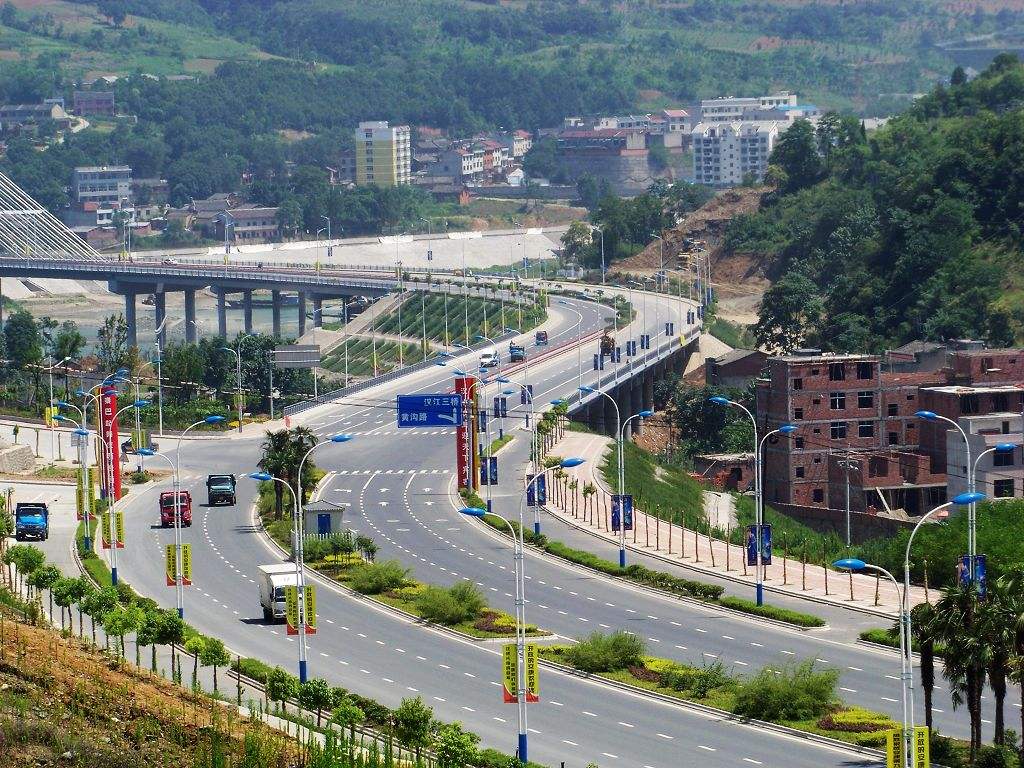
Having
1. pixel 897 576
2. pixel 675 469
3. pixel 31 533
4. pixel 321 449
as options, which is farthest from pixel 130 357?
pixel 897 576

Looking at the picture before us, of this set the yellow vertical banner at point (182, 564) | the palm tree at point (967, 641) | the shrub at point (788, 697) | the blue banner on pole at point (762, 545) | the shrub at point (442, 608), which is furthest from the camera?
the blue banner on pole at point (762, 545)

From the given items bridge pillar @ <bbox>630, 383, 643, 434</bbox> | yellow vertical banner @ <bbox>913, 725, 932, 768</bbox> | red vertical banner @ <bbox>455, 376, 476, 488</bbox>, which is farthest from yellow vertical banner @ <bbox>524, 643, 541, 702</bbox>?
bridge pillar @ <bbox>630, 383, 643, 434</bbox>

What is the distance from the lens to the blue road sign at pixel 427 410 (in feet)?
366

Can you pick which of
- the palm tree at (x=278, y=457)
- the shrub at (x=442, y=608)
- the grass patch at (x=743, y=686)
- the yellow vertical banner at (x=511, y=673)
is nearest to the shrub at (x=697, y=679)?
the grass patch at (x=743, y=686)

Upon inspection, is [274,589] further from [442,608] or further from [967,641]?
[967,641]

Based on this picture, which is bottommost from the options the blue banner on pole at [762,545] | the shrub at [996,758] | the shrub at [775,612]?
the shrub at [775,612]

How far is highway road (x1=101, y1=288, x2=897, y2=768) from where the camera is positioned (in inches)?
2379

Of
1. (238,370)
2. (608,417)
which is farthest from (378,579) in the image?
(608,417)

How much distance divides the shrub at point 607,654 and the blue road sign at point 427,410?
42.1 m

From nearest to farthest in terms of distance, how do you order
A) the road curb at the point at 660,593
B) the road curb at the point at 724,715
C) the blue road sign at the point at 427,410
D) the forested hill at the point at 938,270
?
the road curb at the point at 724,715, the road curb at the point at 660,593, the blue road sign at the point at 427,410, the forested hill at the point at 938,270

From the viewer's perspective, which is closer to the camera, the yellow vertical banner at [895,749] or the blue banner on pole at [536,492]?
the yellow vertical banner at [895,749]

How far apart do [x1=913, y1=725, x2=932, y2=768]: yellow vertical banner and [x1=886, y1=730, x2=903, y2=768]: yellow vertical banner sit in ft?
1.25

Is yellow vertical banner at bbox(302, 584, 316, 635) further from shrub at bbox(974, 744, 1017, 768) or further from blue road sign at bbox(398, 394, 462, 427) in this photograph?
blue road sign at bbox(398, 394, 462, 427)

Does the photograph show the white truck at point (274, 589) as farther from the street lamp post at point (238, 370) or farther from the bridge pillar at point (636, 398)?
the bridge pillar at point (636, 398)
